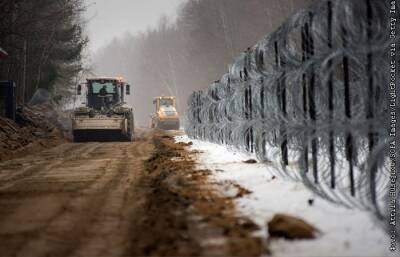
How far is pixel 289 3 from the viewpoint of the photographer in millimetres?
39250

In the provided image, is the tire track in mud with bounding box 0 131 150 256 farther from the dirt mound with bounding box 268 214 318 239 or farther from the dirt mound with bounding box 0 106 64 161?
the dirt mound with bounding box 0 106 64 161

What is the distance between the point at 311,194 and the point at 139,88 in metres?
79.7

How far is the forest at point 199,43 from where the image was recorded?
45.8m

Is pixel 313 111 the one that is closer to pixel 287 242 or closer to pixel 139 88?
pixel 287 242

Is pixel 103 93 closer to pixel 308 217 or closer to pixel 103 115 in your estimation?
pixel 103 115

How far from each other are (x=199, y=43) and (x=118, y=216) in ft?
166

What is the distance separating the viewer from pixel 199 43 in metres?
54.6

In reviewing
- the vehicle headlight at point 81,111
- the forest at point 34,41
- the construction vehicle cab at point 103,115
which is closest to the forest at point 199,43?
the construction vehicle cab at point 103,115

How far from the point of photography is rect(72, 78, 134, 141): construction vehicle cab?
20.3m

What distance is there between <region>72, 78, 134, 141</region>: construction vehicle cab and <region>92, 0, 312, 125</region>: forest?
15917 mm

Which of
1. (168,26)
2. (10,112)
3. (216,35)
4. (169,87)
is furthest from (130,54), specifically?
(10,112)

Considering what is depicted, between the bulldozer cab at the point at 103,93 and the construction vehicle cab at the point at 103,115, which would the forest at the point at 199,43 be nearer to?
the bulldozer cab at the point at 103,93

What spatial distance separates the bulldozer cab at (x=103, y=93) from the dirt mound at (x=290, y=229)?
2002cm

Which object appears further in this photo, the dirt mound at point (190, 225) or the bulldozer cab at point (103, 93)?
the bulldozer cab at point (103, 93)
